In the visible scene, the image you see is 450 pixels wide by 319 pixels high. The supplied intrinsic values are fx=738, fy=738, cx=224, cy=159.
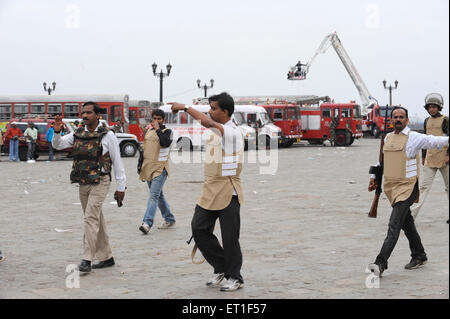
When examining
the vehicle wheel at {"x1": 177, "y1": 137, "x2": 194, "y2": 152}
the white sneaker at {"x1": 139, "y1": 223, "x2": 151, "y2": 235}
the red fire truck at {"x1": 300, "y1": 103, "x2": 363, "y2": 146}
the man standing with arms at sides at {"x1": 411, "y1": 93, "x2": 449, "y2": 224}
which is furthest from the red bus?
the man standing with arms at sides at {"x1": 411, "y1": 93, "x2": 449, "y2": 224}

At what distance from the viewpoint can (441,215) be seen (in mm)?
10422

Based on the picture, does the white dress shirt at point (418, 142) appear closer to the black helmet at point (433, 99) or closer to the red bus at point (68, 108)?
the black helmet at point (433, 99)

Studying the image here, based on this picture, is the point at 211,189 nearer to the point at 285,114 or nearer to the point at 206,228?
the point at 206,228

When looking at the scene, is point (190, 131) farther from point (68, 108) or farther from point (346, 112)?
point (346, 112)

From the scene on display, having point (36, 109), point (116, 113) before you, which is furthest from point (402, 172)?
point (36, 109)

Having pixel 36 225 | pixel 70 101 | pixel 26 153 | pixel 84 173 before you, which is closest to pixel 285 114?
pixel 70 101

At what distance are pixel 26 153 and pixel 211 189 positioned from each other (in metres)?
23.6

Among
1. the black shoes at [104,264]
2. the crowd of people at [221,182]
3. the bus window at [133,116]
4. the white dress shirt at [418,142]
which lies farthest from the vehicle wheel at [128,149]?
the white dress shirt at [418,142]

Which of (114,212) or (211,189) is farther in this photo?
(114,212)

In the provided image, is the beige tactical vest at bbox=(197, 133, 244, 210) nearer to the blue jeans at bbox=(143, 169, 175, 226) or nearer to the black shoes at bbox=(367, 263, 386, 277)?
the black shoes at bbox=(367, 263, 386, 277)

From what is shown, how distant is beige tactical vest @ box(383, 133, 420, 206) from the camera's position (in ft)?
21.5

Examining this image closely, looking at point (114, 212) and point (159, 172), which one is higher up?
point (159, 172)

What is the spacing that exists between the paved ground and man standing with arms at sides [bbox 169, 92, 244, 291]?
1.00ft
